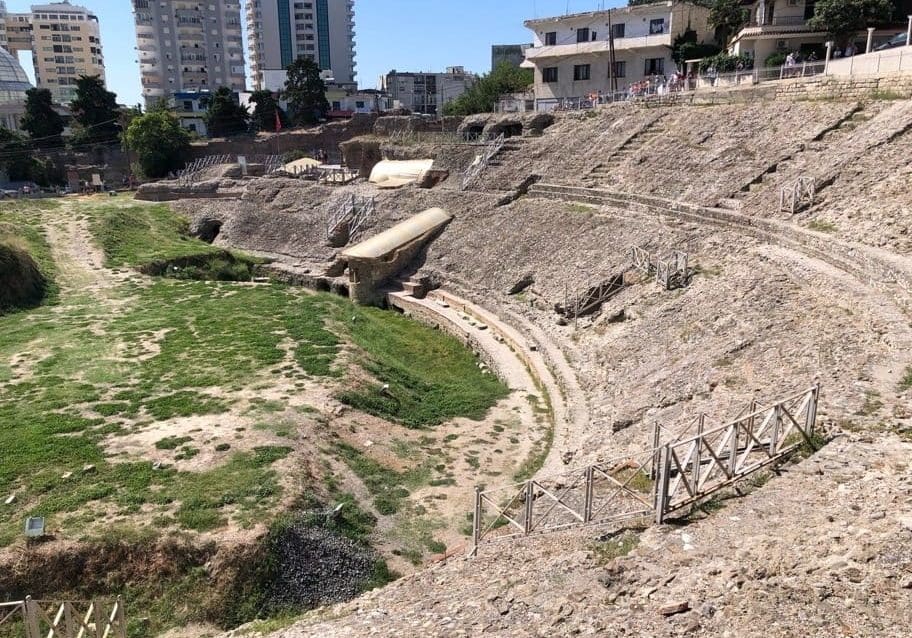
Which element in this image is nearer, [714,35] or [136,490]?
[136,490]

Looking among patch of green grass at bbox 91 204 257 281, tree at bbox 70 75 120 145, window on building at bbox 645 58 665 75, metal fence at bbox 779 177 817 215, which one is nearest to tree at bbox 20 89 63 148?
tree at bbox 70 75 120 145

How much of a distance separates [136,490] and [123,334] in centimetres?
1102

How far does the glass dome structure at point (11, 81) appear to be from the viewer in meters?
96.9

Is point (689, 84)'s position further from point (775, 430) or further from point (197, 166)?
point (197, 166)

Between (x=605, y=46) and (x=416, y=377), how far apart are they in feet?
110

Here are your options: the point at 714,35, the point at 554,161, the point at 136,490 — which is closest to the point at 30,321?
the point at 136,490

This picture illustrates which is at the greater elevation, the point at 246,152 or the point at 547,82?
the point at 547,82

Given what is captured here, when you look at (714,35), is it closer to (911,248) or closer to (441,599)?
(911,248)

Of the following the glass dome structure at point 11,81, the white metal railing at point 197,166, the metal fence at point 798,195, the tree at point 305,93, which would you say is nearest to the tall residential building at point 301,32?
the glass dome structure at point 11,81

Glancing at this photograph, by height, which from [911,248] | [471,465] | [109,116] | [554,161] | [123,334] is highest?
[109,116]

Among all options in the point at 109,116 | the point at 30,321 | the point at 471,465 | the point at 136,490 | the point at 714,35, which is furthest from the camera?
the point at 109,116

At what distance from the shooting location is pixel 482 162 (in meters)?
37.2

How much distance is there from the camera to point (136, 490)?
12.6 m

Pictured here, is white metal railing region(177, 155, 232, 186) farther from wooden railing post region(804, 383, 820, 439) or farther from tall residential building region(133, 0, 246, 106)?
tall residential building region(133, 0, 246, 106)
